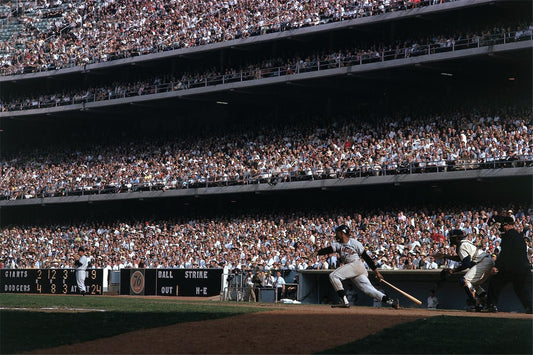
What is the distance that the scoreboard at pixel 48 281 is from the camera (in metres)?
35.8

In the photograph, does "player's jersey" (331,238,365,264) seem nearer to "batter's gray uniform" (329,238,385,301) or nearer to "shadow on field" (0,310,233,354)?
"batter's gray uniform" (329,238,385,301)

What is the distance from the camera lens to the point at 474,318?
49.9ft

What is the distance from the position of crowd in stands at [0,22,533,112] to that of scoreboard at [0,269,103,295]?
1389 cm

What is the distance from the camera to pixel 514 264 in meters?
16.5

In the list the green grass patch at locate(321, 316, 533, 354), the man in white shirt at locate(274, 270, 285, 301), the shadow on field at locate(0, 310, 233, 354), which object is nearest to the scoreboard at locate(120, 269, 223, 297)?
the man in white shirt at locate(274, 270, 285, 301)

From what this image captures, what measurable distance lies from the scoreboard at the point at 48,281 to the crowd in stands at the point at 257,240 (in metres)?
2.16

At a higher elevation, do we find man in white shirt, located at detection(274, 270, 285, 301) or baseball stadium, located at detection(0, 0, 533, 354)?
baseball stadium, located at detection(0, 0, 533, 354)

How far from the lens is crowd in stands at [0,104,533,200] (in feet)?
113

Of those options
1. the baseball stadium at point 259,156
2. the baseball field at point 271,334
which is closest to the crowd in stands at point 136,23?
the baseball stadium at point 259,156

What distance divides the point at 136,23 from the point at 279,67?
39.3 feet

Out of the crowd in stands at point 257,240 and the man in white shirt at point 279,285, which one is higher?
the crowd in stands at point 257,240

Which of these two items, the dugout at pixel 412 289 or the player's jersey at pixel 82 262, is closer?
the dugout at pixel 412 289

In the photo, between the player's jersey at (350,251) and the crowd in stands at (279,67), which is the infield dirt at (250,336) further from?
the crowd in stands at (279,67)

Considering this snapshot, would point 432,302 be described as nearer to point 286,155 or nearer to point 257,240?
point 257,240
